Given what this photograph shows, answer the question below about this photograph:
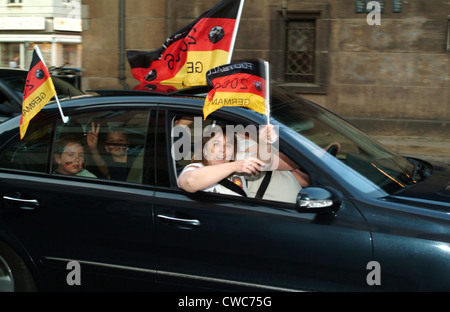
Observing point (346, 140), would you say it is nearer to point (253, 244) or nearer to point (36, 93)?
point (253, 244)

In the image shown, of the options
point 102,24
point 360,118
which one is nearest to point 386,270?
point 360,118

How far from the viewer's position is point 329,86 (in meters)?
12.1

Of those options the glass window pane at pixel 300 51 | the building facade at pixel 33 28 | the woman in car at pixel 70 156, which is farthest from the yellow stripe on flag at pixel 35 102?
the building facade at pixel 33 28

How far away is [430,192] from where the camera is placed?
3.12m

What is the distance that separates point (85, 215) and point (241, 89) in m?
1.15

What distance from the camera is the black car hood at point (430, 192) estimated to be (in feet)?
9.70

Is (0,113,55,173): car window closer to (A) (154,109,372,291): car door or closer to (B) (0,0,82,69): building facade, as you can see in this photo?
(A) (154,109,372,291): car door

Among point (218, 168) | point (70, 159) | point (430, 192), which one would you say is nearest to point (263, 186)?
point (218, 168)

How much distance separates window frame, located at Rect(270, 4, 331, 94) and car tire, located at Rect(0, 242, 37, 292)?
938cm

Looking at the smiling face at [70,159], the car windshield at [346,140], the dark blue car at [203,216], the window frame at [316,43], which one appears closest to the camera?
the dark blue car at [203,216]

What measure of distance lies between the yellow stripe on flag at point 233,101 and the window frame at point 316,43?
30.2 feet

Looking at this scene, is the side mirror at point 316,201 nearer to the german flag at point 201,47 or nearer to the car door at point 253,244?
the car door at point 253,244

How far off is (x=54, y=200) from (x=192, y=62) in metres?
1.36

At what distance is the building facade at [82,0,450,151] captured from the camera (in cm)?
1136
